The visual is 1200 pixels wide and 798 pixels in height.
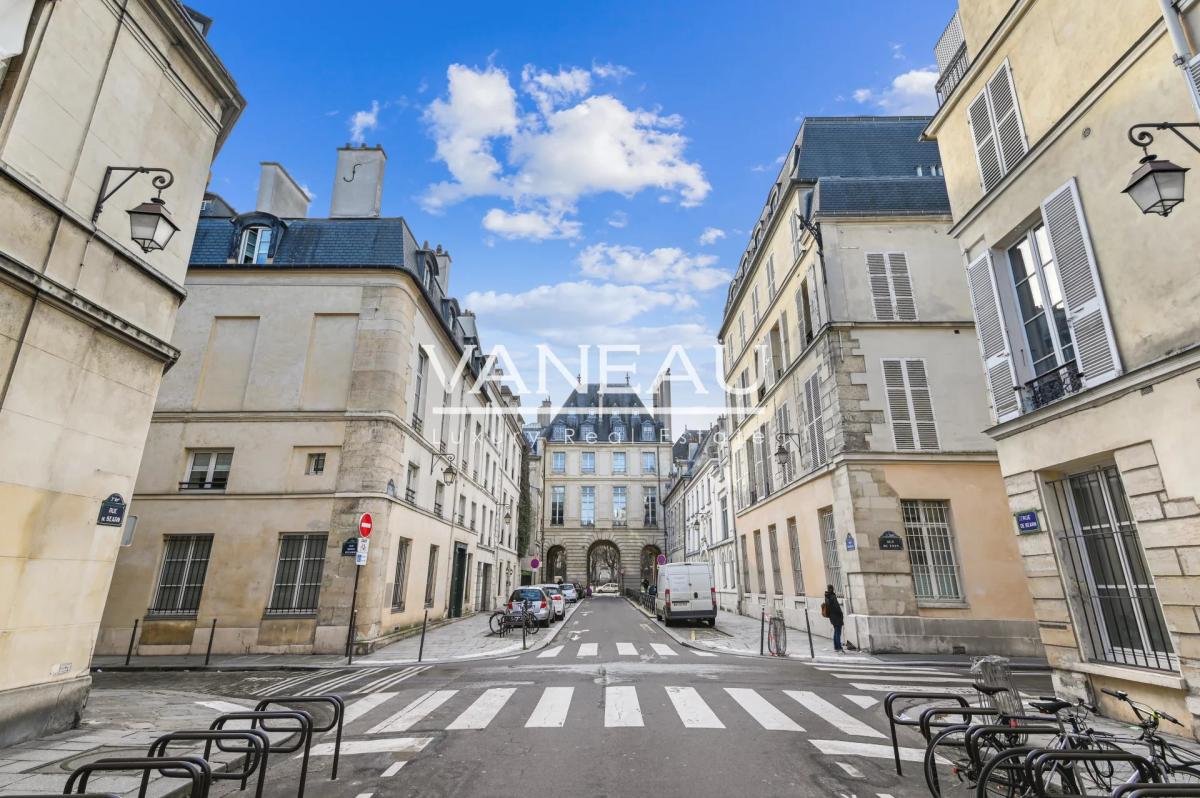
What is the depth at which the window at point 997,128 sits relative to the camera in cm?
863

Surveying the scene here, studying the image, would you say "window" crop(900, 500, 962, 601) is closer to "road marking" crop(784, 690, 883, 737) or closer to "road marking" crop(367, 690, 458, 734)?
"road marking" crop(784, 690, 883, 737)

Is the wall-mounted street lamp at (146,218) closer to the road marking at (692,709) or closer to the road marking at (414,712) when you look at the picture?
the road marking at (414,712)

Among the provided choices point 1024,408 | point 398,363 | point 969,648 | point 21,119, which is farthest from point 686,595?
point 21,119

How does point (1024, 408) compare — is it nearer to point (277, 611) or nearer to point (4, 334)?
point (4, 334)

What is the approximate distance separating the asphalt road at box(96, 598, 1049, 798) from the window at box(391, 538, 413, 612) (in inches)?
203

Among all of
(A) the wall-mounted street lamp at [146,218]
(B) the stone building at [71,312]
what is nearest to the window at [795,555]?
(B) the stone building at [71,312]

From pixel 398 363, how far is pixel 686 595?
12.6 meters

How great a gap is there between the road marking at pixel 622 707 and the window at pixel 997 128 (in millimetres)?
9577

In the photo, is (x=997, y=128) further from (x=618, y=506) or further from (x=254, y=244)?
(x=618, y=506)

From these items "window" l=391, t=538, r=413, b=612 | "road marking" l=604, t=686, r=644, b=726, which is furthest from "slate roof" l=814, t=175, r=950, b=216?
"window" l=391, t=538, r=413, b=612

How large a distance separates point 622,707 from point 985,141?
10582mm

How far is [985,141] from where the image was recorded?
9.32 meters

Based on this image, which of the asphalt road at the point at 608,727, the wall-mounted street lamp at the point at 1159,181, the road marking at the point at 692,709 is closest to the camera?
the asphalt road at the point at 608,727

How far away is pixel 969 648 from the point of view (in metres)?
12.4
